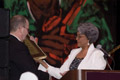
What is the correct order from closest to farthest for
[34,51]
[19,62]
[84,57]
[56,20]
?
[19,62] < [34,51] < [84,57] < [56,20]

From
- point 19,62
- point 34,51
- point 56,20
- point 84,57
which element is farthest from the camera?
point 56,20

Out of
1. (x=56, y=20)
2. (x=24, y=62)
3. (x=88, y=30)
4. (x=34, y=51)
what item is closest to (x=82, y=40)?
(x=88, y=30)

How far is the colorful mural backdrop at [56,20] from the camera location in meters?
5.96

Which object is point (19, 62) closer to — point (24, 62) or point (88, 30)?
point (24, 62)

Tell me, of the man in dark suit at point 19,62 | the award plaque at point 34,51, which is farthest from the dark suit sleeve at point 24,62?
the award plaque at point 34,51

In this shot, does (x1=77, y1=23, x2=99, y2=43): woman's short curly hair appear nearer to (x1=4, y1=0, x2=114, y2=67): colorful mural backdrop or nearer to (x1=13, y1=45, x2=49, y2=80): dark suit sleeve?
(x1=13, y1=45, x2=49, y2=80): dark suit sleeve

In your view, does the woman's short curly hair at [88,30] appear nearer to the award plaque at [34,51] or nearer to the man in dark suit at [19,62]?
the award plaque at [34,51]

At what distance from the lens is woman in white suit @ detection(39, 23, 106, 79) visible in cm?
335

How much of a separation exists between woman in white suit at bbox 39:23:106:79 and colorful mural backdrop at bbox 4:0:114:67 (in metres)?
2.32

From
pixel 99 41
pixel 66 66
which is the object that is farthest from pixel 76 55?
pixel 99 41

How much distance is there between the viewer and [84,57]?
3.53m

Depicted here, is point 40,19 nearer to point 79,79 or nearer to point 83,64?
point 83,64

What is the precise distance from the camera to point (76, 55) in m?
3.68

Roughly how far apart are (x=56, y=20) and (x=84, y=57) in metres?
2.61
